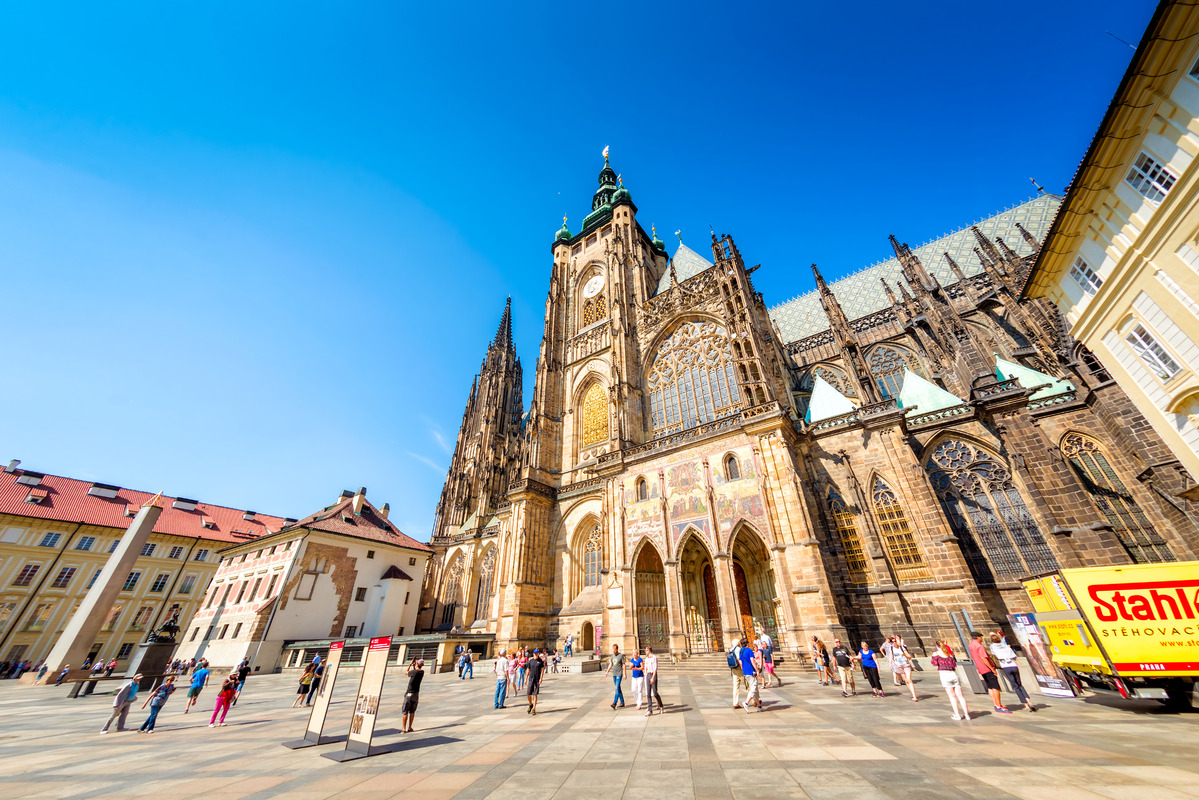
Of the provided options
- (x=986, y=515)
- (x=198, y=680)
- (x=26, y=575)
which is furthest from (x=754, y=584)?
(x=26, y=575)

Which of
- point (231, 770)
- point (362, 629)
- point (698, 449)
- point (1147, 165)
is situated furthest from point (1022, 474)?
point (362, 629)

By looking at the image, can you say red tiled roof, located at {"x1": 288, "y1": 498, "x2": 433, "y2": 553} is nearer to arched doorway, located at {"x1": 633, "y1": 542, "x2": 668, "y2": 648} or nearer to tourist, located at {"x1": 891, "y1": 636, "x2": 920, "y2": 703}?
arched doorway, located at {"x1": 633, "y1": 542, "x2": 668, "y2": 648}

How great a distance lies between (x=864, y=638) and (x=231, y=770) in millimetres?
18449

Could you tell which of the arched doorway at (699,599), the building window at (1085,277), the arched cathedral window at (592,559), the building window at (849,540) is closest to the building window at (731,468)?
the arched doorway at (699,599)

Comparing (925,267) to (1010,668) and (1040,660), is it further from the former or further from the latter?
(1010,668)

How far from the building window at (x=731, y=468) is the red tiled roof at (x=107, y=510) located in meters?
39.8

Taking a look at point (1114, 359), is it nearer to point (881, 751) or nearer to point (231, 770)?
point (881, 751)

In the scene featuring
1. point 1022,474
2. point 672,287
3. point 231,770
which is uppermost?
point 672,287

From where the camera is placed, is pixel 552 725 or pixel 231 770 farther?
pixel 552 725

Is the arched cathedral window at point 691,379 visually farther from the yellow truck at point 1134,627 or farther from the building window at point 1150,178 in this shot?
the building window at point 1150,178

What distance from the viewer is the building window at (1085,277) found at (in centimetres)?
1256

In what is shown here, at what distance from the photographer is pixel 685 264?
32219 millimetres

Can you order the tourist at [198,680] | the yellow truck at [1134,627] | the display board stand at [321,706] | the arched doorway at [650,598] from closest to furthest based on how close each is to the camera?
the display board stand at [321,706], the yellow truck at [1134,627], the tourist at [198,680], the arched doorway at [650,598]

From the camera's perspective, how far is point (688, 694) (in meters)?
11.2
